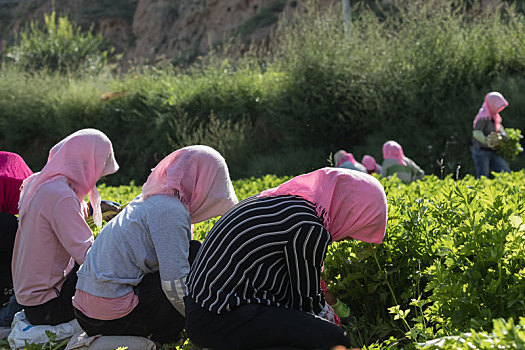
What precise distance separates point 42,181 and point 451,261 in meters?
2.63

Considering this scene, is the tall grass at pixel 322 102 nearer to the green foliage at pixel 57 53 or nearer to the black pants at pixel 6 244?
the green foliage at pixel 57 53

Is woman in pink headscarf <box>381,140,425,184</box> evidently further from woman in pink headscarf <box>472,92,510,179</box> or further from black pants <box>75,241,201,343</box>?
black pants <box>75,241,201,343</box>

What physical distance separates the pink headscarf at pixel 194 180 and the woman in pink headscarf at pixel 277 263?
0.61 metres

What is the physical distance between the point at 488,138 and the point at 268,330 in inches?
293

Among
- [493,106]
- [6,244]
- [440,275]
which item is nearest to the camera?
[440,275]

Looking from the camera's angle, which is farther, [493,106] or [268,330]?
[493,106]

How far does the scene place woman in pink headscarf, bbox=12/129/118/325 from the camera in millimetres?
3770

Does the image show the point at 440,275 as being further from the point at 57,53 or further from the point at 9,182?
the point at 57,53

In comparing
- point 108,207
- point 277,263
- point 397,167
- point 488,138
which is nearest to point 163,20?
point 397,167

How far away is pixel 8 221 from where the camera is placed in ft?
13.9

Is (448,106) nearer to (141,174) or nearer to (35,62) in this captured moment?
(141,174)

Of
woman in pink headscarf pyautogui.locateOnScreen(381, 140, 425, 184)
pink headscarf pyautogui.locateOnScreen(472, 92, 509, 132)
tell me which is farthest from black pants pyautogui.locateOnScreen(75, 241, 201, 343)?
pink headscarf pyautogui.locateOnScreen(472, 92, 509, 132)

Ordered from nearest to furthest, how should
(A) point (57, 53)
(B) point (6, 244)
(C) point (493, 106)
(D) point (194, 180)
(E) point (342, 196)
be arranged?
1. (E) point (342, 196)
2. (D) point (194, 180)
3. (B) point (6, 244)
4. (C) point (493, 106)
5. (A) point (57, 53)

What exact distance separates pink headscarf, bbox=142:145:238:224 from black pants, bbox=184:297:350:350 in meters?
0.84
